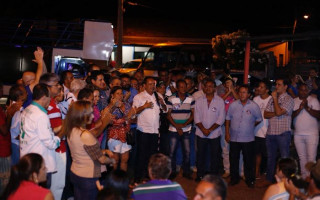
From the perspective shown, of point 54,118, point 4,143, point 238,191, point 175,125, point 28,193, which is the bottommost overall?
point 238,191

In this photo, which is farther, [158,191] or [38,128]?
[38,128]

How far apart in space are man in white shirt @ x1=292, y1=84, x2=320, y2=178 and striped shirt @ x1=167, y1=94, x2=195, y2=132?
2.19 m

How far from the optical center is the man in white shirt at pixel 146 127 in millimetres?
8898

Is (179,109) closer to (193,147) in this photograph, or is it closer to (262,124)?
(193,147)

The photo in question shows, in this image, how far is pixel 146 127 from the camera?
890 cm

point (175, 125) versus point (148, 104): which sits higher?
point (148, 104)

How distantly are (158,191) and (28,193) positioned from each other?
4.03ft

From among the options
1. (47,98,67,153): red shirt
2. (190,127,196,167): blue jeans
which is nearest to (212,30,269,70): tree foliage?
(190,127,196,167): blue jeans

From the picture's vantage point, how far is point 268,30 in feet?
131

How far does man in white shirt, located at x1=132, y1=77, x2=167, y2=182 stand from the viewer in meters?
8.90

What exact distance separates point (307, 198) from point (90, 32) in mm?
12618

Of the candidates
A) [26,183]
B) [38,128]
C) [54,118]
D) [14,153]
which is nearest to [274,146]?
[54,118]

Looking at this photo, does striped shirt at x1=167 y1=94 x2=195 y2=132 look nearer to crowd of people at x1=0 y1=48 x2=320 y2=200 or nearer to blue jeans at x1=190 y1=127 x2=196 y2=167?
crowd of people at x1=0 y1=48 x2=320 y2=200

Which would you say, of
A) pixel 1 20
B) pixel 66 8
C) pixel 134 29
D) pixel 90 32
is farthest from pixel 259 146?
pixel 66 8
